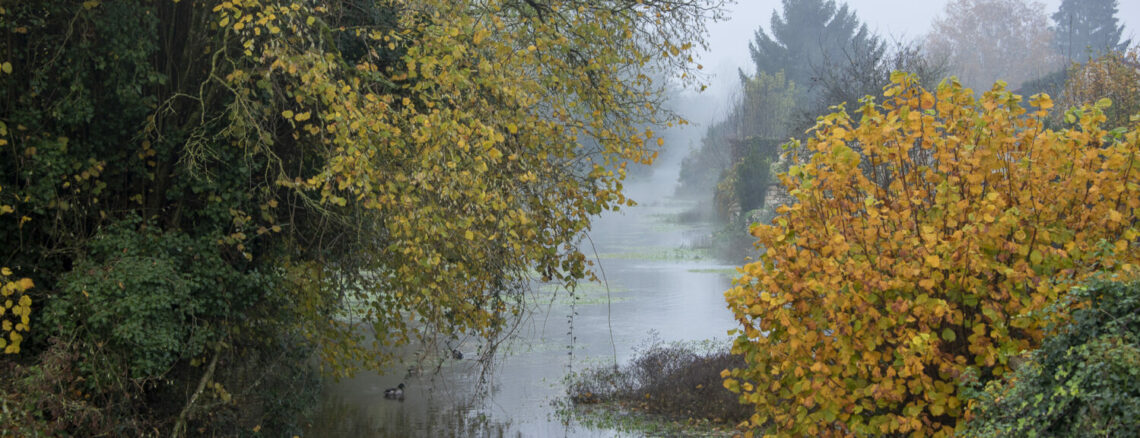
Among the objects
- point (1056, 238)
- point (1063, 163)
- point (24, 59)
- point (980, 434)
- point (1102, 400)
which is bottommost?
point (980, 434)

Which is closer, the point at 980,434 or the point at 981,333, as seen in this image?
the point at 980,434

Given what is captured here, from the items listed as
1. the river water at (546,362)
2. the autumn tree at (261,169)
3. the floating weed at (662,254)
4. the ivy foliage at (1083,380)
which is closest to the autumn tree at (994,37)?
the floating weed at (662,254)

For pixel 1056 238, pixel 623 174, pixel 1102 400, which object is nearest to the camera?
pixel 1102 400

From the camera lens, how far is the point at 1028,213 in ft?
16.8

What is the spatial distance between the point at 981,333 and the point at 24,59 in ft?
23.4

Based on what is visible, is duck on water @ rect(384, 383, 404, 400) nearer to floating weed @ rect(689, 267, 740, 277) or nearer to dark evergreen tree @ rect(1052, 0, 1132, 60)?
floating weed @ rect(689, 267, 740, 277)

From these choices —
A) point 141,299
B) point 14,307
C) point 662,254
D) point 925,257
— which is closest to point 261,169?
point 141,299

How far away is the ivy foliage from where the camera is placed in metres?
3.94

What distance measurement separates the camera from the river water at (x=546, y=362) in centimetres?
1073

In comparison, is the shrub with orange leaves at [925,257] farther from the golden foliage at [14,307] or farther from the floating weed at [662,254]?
the floating weed at [662,254]

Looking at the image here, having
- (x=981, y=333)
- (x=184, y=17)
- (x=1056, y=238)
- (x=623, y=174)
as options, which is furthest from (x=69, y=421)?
(x=1056, y=238)

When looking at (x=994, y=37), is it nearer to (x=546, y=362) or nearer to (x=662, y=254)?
(x=662, y=254)

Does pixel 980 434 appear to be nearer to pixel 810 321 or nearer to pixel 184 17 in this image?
pixel 810 321

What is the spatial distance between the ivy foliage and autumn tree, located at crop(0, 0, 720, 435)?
3423mm
